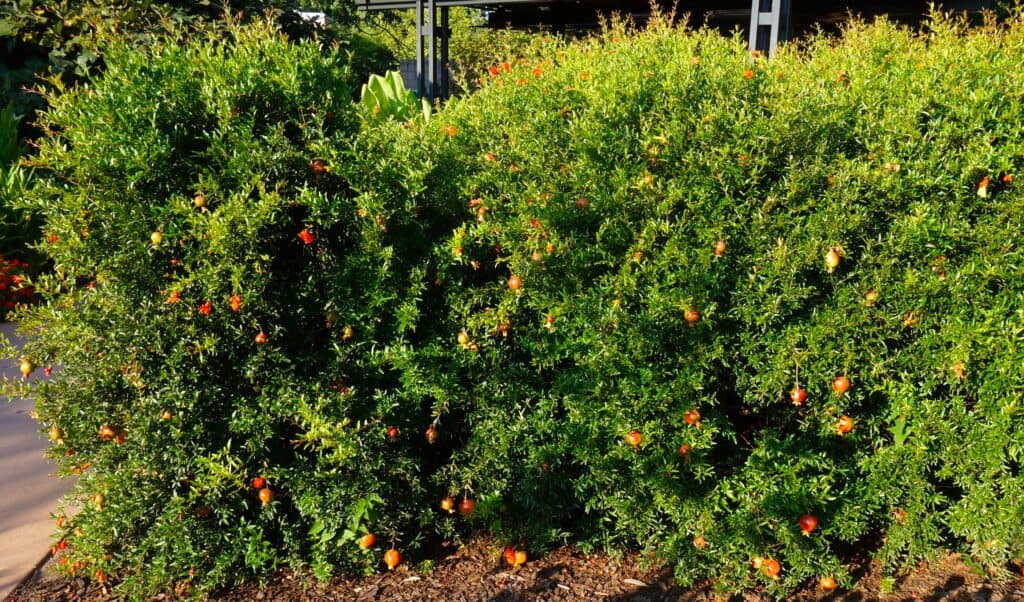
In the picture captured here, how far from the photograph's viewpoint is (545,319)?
2.97 metres

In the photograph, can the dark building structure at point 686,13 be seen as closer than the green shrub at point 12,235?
No

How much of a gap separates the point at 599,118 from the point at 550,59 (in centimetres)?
76

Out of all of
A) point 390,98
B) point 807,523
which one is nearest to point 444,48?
point 390,98

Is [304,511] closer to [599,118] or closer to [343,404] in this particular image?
[343,404]

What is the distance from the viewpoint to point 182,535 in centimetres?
287

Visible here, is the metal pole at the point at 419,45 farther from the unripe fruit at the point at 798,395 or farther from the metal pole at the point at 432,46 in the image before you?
the unripe fruit at the point at 798,395

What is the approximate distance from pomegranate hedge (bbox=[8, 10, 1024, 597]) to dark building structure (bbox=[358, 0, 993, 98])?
5.55 metres

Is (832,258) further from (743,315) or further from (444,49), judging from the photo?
(444,49)

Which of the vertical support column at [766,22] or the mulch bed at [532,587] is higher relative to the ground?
the vertical support column at [766,22]

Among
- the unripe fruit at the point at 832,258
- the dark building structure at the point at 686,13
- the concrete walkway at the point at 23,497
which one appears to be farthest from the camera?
the dark building structure at the point at 686,13

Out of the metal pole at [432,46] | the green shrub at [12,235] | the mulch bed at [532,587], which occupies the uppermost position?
the metal pole at [432,46]

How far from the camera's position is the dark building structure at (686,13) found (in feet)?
29.3

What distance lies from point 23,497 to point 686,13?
7398 millimetres

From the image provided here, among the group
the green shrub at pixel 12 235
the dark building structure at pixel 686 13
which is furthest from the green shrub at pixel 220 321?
the dark building structure at pixel 686 13
